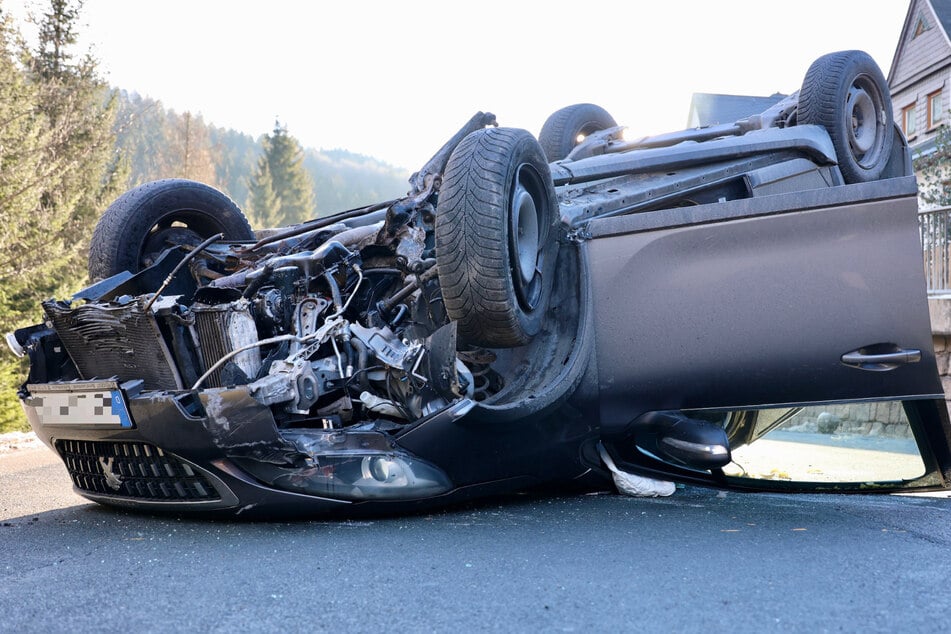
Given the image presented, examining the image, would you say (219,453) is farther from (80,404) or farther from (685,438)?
(685,438)

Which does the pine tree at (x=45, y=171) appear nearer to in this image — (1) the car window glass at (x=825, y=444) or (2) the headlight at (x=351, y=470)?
(2) the headlight at (x=351, y=470)

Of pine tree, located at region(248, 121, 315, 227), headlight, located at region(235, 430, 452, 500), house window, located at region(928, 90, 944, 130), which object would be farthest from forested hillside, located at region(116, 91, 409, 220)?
house window, located at region(928, 90, 944, 130)

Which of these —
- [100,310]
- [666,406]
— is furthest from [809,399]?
[100,310]

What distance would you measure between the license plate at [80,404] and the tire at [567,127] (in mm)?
3606

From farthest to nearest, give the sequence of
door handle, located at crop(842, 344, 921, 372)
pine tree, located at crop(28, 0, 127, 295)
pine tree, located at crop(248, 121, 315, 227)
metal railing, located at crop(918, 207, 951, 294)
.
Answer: pine tree, located at crop(248, 121, 315, 227)
pine tree, located at crop(28, 0, 127, 295)
metal railing, located at crop(918, 207, 951, 294)
door handle, located at crop(842, 344, 921, 372)

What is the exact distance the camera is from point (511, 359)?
365cm

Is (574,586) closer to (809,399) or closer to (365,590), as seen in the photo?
(365,590)

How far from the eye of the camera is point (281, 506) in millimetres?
3143

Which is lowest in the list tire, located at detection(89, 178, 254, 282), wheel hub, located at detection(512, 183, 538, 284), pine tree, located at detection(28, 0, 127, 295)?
wheel hub, located at detection(512, 183, 538, 284)

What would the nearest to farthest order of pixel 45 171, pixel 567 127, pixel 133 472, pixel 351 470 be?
pixel 351 470
pixel 133 472
pixel 567 127
pixel 45 171

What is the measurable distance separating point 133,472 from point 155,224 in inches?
67.9

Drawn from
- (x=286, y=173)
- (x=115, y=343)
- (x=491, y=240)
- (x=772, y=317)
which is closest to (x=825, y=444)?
(x=772, y=317)

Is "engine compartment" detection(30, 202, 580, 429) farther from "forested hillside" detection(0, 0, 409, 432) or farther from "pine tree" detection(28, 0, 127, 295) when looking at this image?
"pine tree" detection(28, 0, 127, 295)

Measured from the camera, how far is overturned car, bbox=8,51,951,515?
3.14 meters
